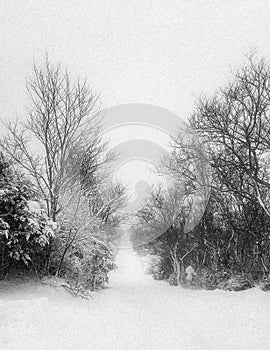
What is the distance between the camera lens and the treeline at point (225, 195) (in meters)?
11.9

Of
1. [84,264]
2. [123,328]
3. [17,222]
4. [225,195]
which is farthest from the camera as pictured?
[225,195]

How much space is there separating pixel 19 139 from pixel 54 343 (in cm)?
856

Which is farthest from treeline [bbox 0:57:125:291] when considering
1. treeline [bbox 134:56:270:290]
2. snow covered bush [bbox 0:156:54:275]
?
treeline [bbox 134:56:270:290]

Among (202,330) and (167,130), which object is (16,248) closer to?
(202,330)

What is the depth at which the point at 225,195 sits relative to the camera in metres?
18.3

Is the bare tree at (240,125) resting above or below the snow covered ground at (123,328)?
above

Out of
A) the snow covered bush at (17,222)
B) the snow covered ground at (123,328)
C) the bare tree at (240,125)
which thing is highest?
the bare tree at (240,125)

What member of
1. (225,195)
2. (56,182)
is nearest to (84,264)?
(56,182)

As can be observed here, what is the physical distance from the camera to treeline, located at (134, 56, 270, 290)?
11914mm

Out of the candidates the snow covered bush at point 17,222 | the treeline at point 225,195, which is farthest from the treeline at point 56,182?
the treeline at point 225,195

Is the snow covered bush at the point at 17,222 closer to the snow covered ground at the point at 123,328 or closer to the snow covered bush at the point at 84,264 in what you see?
the snow covered ground at the point at 123,328

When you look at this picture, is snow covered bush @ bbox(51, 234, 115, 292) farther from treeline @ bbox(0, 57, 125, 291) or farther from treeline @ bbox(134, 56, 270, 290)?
treeline @ bbox(134, 56, 270, 290)

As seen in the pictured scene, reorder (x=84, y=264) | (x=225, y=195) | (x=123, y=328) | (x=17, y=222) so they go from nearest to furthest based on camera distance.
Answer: (x=123, y=328)
(x=17, y=222)
(x=84, y=264)
(x=225, y=195)

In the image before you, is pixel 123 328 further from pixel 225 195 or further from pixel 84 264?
pixel 225 195
